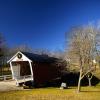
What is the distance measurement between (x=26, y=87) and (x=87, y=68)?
897 centimetres

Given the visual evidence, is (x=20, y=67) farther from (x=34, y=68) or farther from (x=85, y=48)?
(x=85, y=48)

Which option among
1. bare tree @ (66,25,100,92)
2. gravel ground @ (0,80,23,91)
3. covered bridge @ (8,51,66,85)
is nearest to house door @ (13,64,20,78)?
covered bridge @ (8,51,66,85)

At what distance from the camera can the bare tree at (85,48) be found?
1236 inches

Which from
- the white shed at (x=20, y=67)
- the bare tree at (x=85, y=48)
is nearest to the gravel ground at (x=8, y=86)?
the white shed at (x=20, y=67)

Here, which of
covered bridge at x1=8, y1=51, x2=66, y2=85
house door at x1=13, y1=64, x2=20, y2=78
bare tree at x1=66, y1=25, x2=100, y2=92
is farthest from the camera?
house door at x1=13, y1=64, x2=20, y2=78

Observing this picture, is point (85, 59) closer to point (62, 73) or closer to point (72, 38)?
point (72, 38)

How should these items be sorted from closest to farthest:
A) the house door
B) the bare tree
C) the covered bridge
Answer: the bare tree < the covered bridge < the house door

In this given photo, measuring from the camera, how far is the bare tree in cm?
3139

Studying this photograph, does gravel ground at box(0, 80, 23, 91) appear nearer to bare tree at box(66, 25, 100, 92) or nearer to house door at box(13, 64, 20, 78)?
house door at box(13, 64, 20, 78)

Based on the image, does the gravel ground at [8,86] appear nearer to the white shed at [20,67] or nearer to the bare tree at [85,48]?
the white shed at [20,67]

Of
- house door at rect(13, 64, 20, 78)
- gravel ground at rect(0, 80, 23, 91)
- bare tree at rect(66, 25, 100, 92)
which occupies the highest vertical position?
bare tree at rect(66, 25, 100, 92)

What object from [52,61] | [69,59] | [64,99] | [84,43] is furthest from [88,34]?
[64,99]

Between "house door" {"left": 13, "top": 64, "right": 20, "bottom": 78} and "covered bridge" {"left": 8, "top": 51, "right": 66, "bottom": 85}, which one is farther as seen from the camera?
"house door" {"left": 13, "top": 64, "right": 20, "bottom": 78}

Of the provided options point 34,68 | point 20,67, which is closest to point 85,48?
point 34,68
